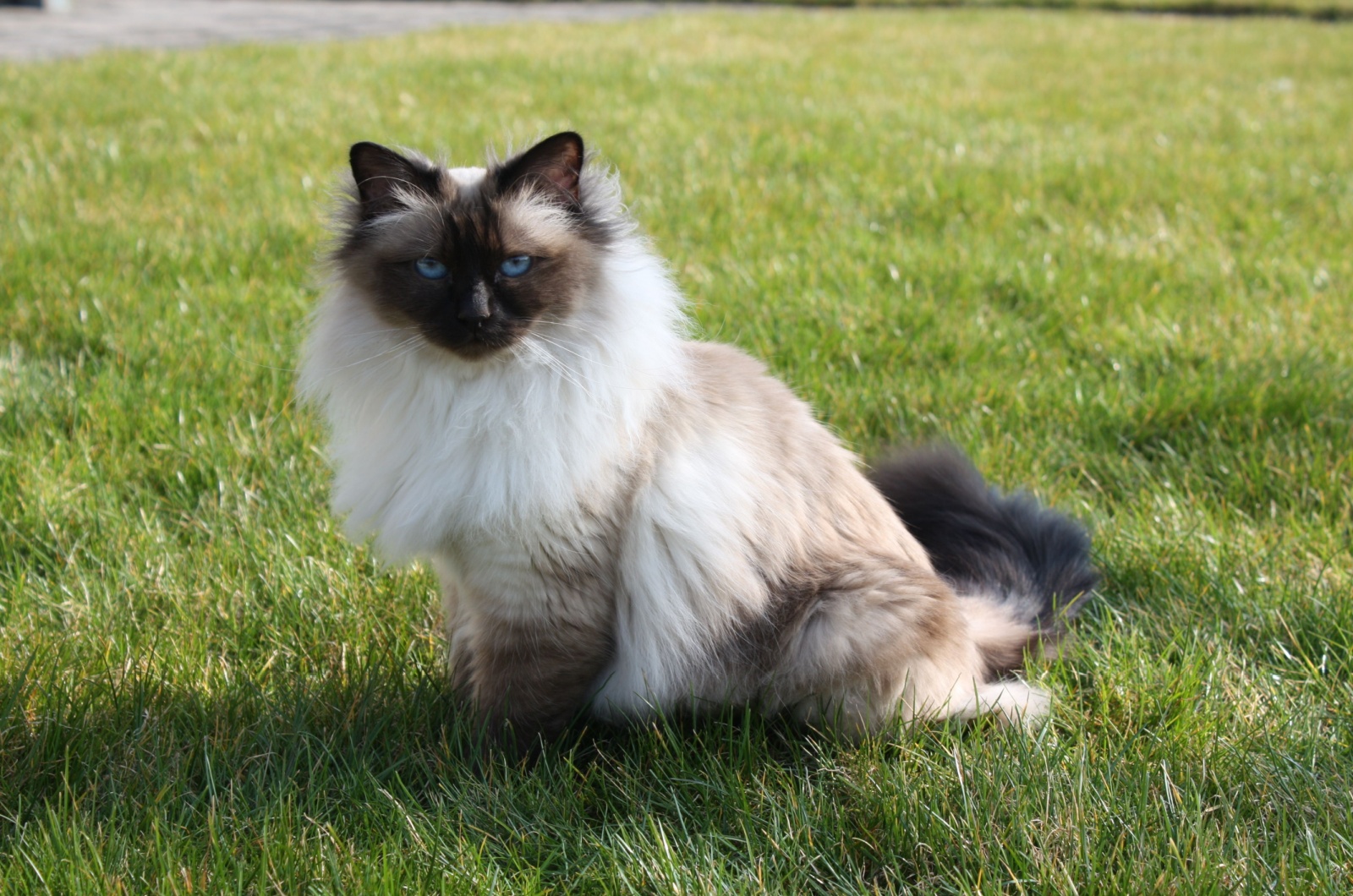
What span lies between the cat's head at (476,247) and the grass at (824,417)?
32.7 inches

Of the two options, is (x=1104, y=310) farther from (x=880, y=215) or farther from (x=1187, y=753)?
(x=1187, y=753)

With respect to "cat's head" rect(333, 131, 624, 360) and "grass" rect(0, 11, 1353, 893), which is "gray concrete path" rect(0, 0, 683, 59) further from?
"cat's head" rect(333, 131, 624, 360)

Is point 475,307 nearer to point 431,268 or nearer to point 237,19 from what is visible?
point 431,268

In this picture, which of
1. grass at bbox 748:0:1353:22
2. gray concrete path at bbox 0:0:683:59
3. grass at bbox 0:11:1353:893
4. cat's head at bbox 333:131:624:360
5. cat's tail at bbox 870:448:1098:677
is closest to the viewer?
grass at bbox 0:11:1353:893

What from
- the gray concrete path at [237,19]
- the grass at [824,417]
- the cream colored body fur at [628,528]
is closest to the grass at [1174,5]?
the gray concrete path at [237,19]

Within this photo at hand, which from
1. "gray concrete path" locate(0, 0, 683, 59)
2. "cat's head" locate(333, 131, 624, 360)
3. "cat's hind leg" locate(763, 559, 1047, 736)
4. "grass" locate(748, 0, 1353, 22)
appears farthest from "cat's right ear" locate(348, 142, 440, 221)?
"grass" locate(748, 0, 1353, 22)

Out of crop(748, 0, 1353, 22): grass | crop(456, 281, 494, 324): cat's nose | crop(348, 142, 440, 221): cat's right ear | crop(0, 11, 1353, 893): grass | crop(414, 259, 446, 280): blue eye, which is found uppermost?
crop(748, 0, 1353, 22): grass

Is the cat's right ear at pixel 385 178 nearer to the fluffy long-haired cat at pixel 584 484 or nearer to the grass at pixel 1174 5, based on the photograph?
the fluffy long-haired cat at pixel 584 484

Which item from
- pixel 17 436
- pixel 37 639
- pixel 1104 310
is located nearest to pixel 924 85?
pixel 1104 310

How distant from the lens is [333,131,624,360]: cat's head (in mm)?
2037

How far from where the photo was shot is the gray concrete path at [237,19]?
959 cm

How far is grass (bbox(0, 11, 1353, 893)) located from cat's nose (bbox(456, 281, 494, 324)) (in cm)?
84

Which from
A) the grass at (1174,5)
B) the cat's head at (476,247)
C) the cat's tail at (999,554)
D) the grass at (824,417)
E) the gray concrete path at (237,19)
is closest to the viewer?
the grass at (824,417)

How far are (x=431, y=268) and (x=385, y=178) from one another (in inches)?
8.3
